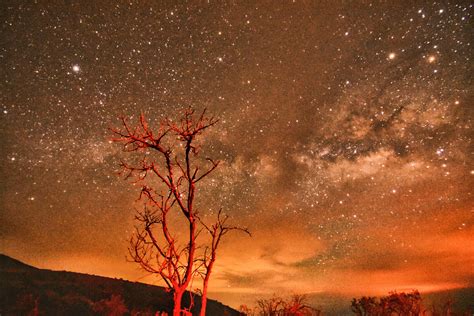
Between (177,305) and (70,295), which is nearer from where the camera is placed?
(177,305)

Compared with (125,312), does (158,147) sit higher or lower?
higher

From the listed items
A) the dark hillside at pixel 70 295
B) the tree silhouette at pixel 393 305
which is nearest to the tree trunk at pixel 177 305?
the dark hillside at pixel 70 295

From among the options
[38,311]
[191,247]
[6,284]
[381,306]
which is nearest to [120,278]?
[6,284]

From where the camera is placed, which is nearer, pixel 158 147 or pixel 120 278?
pixel 158 147

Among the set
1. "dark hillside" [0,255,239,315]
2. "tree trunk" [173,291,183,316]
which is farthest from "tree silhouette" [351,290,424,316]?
"tree trunk" [173,291,183,316]

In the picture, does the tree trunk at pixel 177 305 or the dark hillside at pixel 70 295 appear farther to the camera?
the dark hillside at pixel 70 295

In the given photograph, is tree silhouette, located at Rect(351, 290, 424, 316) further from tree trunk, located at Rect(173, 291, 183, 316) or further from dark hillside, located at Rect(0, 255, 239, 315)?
tree trunk, located at Rect(173, 291, 183, 316)

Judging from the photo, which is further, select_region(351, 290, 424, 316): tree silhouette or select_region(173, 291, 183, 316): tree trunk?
select_region(351, 290, 424, 316): tree silhouette

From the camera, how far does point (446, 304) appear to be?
196 ft

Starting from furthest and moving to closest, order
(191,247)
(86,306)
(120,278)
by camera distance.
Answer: (120,278) → (86,306) → (191,247)

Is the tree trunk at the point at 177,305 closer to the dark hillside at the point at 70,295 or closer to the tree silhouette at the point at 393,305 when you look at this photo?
the dark hillside at the point at 70,295

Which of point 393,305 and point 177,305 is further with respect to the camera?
point 393,305

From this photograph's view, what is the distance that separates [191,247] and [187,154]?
5.53 ft

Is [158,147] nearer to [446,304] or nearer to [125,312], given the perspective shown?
[125,312]
